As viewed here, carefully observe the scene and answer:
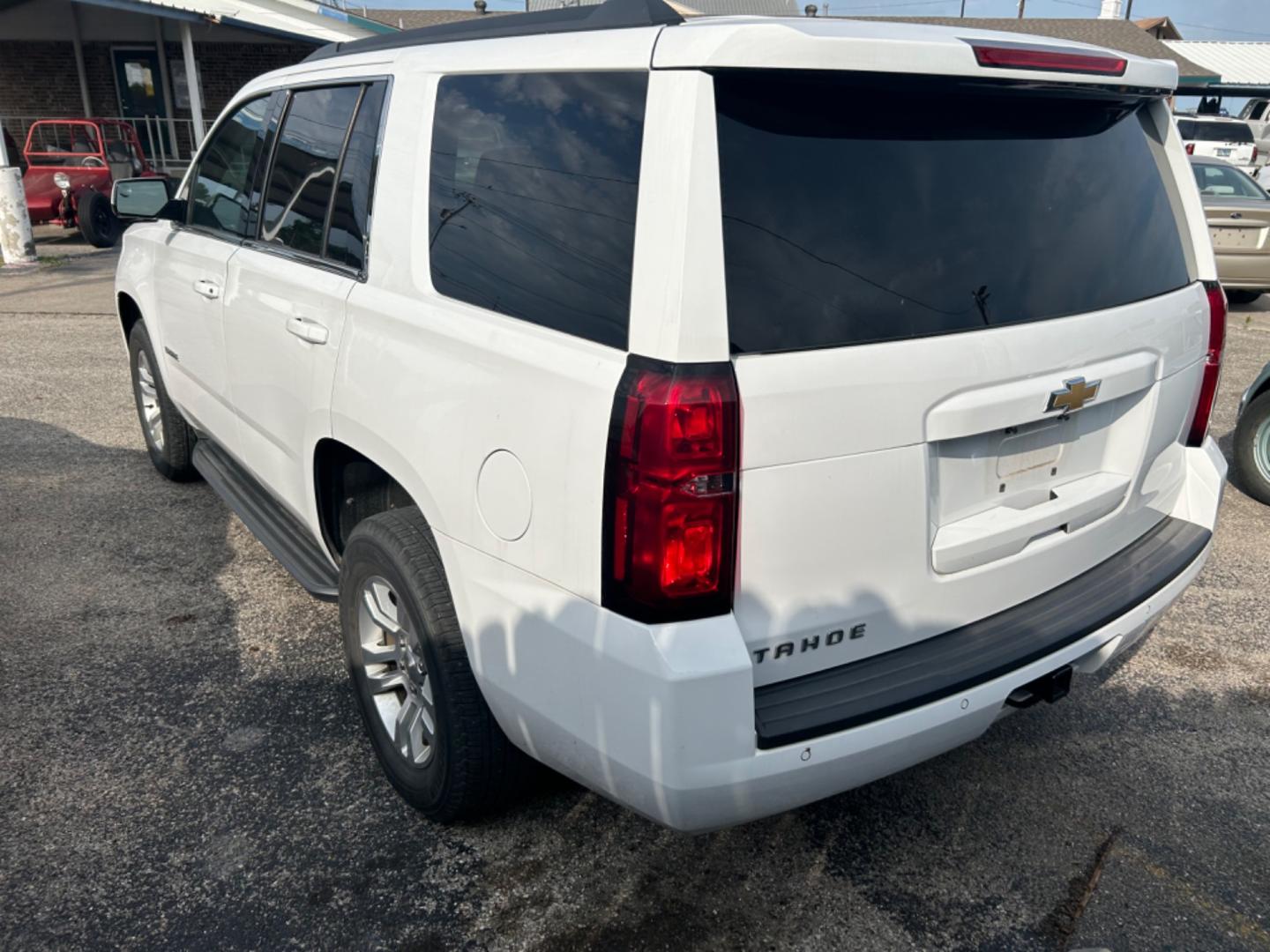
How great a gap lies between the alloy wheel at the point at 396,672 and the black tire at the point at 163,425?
8.10 feet

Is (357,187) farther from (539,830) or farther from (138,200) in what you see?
(138,200)

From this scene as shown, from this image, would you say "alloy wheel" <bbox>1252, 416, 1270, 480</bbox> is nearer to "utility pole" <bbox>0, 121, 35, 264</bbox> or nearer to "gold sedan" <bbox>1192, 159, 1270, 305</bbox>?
"gold sedan" <bbox>1192, 159, 1270, 305</bbox>

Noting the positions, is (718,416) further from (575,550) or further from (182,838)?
(182,838)

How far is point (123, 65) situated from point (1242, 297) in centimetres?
2117

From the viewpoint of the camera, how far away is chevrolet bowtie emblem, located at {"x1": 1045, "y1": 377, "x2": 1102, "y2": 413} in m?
2.23

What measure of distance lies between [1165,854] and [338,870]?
86.2 inches

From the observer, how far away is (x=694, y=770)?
6.23 ft

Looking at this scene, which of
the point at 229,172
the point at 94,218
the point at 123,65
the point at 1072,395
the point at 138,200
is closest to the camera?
the point at 1072,395

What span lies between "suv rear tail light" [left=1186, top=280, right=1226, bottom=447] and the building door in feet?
72.5

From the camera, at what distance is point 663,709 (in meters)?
1.85

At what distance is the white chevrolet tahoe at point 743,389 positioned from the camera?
6.11 ft

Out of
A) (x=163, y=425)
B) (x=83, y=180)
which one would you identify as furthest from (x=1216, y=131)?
(x=163, y=425)

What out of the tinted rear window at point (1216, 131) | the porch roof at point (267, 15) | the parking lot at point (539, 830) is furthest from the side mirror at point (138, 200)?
the tinted rear window at point (1216, 131)

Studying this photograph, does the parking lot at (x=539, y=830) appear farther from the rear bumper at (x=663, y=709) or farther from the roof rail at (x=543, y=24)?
the roof rail at (x=543, y=24)
